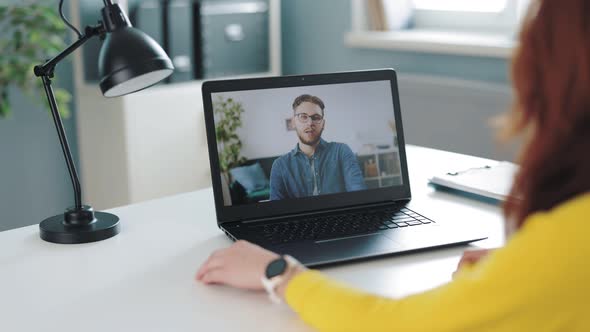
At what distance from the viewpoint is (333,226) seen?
4.27ft

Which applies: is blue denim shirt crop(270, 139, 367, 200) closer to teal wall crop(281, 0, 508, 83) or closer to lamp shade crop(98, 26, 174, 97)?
lamp shade crop(98, 26, 174, 97)

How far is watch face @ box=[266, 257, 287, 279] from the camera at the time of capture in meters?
1.01

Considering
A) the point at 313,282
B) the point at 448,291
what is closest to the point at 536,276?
the point at 448,291

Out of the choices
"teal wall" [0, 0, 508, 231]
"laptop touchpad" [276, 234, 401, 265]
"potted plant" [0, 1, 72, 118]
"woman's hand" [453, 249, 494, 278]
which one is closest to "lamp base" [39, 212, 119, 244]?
"laptop touchpad" [276, 234, 401, 265]

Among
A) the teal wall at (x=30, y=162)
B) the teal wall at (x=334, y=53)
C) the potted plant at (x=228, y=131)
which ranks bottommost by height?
the teal wall at (x=30, y=162)

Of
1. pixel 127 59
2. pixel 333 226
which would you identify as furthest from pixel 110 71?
pixel 333 226

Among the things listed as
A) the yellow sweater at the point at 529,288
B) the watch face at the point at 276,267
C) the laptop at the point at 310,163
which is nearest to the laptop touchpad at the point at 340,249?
the laptop at the point at 310,163

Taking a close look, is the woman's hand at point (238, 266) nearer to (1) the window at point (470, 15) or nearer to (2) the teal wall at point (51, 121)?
(2) the teal wall at point (51, 121)

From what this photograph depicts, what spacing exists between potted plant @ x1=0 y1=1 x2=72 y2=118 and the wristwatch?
1.78 metres

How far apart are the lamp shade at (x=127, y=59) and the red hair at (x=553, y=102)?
0.69 metres

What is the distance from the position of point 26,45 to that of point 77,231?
1605mm

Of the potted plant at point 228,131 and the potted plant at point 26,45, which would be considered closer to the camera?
the potted plant at point 228,131

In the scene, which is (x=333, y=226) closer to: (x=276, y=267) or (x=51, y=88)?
(x=276, y=267)

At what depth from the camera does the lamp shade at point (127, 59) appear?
1285 millimetres
